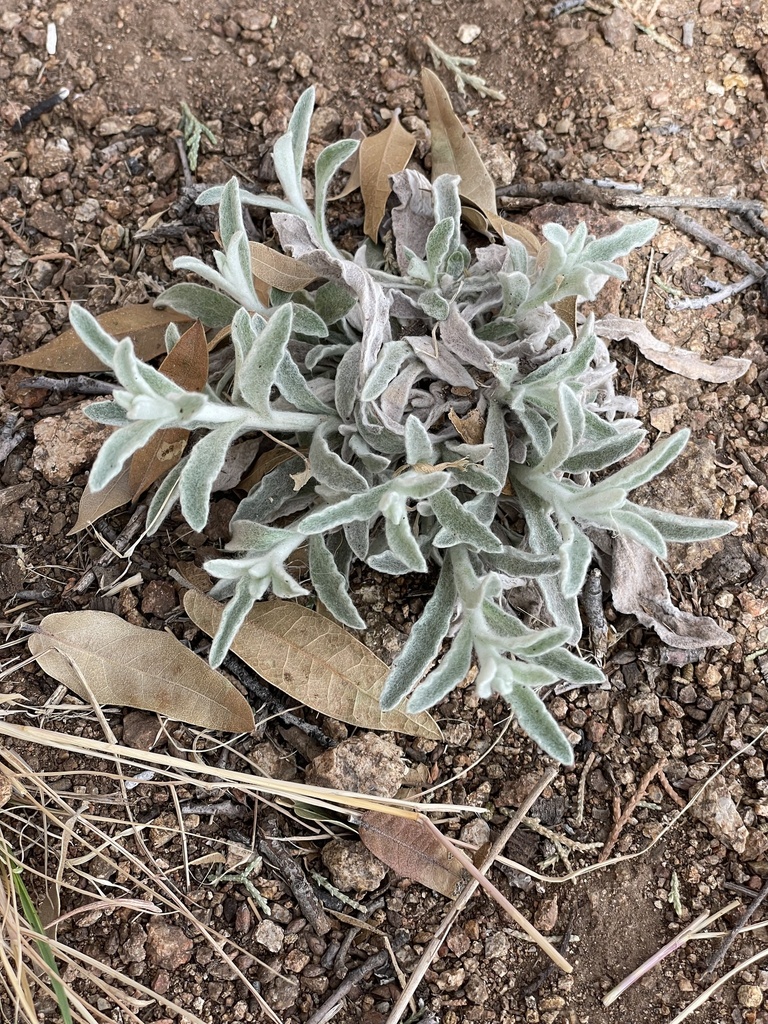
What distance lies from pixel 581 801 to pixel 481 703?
313 mm

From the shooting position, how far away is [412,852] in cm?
195

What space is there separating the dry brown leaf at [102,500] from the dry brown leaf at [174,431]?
0.02m

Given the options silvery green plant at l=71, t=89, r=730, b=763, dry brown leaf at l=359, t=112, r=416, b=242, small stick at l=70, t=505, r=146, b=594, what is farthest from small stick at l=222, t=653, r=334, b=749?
dry brown leaf at l=359, t=112, r=416, b=242

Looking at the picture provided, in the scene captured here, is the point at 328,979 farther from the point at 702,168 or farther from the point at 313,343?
the point at 702,168

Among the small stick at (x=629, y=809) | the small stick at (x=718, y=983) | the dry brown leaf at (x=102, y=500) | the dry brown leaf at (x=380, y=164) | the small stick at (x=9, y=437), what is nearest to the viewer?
the small stick at (x=718, y=983)

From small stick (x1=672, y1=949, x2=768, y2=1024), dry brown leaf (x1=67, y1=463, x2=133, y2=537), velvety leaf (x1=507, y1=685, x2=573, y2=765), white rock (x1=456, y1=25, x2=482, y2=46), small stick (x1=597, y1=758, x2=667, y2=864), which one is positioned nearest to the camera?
velvety leaf (x1=507, y1=685, x2=573, y2=765)

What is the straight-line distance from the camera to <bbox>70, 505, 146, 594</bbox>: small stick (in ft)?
6.97

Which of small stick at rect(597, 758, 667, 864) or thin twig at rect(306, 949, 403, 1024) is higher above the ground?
Result: small stick at rect(597, 758, 667, 864)

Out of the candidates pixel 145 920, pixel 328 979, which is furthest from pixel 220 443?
pixel 328 979

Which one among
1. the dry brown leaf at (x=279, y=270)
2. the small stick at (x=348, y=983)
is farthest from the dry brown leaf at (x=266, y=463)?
the small stick at (x=348, y=983)

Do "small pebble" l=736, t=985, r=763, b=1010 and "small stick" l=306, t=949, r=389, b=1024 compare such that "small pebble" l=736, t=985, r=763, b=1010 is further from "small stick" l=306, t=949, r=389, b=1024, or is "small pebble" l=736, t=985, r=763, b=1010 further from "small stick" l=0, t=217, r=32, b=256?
"small stick" l=0, t=217, r=32, b=256

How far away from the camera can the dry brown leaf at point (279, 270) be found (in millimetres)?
2156

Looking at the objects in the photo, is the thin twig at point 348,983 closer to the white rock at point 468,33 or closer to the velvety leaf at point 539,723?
the velvety leaf at point 539,723

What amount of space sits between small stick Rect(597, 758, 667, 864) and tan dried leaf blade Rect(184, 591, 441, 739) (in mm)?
446
